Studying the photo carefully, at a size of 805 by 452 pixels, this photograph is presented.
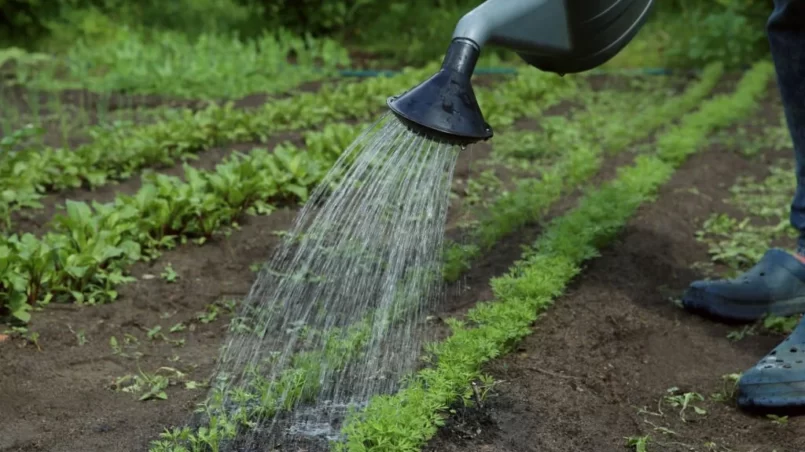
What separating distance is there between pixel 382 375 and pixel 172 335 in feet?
2.78

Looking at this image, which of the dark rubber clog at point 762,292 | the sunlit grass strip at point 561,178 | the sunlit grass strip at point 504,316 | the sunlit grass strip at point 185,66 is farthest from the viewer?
the sunlit grass strip at point 185,66

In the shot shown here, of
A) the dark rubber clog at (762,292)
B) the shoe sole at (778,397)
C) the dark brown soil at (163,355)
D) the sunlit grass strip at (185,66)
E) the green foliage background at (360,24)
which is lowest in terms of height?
the dark brown soil at (163,355)

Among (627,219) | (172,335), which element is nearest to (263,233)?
(172,335)

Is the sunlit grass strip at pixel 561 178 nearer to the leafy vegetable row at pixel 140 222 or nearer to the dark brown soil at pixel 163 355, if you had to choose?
the dark brown soil at pixel 163 355

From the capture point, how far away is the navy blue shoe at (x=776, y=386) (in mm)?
2635

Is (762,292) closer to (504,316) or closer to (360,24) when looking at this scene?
(504,316)

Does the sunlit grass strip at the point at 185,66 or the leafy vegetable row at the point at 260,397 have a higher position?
the sunlit grass strip at the point at 185,66

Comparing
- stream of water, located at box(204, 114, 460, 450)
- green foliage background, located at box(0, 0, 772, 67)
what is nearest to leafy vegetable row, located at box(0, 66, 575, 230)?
stream of water, located at box(204, 114, 460, 450)

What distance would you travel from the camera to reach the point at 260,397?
8.41ft

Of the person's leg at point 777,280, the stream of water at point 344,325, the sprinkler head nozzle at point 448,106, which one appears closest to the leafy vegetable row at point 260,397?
the stream of water at point 344,325

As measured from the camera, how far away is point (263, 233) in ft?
13.3

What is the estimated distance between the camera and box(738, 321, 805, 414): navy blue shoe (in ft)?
8.64

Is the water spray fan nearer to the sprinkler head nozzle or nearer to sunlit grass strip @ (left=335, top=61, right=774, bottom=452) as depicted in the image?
the sprinkler head nozzle

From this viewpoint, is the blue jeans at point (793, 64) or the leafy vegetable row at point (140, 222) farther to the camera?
the leafy vegetable row at point (140, 222)
